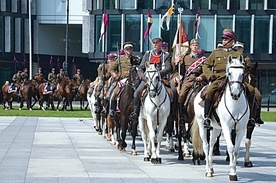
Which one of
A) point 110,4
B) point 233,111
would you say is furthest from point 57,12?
point 233,111

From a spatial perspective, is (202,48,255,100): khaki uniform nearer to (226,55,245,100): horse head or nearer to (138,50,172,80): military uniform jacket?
(226,55,245,100): horse head

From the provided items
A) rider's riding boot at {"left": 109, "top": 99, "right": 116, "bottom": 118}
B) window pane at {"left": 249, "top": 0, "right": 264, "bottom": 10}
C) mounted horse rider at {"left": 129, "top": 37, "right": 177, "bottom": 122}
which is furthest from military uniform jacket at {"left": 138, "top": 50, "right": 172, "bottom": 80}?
window pane at {"left": 249, "top": 0, "right": 264, "bottom": 10}

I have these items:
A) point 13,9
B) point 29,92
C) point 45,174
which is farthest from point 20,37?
point 45,174

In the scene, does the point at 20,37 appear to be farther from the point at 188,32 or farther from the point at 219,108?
the point at 219,108

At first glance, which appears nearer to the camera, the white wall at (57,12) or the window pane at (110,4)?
the window pane at (110,4)

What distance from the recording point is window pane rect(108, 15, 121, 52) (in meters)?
54.9

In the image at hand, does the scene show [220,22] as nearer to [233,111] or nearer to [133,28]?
[133,28]

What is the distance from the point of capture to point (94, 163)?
537 inches

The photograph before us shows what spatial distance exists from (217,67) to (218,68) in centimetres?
4

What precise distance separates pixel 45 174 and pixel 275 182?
4.33 meters

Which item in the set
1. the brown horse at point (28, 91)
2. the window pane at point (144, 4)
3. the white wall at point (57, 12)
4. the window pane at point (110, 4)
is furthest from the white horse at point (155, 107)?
the white wall at point (57, 12)

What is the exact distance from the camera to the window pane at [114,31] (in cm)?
5488

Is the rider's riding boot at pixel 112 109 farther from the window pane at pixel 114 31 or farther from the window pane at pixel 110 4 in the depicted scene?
the window pane at pixel 110 4

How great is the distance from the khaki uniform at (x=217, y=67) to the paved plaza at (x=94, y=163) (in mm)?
→ 1683
